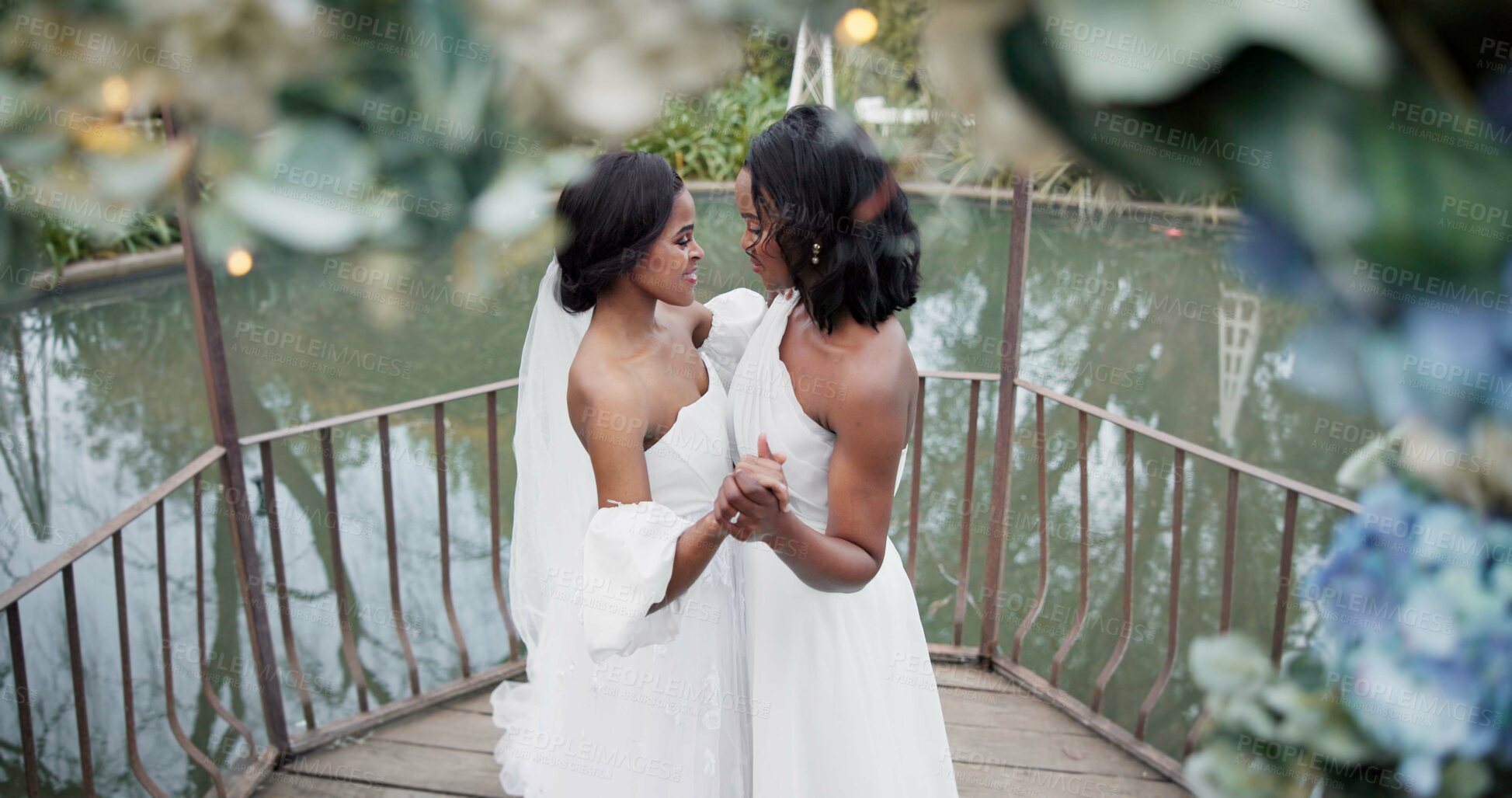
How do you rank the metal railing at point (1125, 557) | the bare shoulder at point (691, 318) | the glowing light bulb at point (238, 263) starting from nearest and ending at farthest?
1. the glowing light bulb at point (238, 263)
2. the bare shoulder at point (691, 318)
3. the metal railing at point (1125, 557)

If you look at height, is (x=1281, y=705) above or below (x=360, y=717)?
above

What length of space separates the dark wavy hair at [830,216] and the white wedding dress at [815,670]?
0.17 metres

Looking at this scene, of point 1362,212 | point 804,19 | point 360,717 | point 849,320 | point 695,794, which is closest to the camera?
point 1362,212

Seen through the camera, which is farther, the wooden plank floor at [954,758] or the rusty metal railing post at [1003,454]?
the rusty metal railing post at [1003,454]

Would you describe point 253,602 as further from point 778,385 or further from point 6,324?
point 6,324

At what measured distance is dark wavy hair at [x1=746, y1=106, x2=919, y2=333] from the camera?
1270mm

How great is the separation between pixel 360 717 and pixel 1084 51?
104 inches

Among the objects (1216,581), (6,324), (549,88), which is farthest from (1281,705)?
(1216,581)

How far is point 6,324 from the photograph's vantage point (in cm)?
47

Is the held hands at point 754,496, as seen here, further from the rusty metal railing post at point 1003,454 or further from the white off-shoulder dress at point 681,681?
the rusty metal railing post at point 1003,454

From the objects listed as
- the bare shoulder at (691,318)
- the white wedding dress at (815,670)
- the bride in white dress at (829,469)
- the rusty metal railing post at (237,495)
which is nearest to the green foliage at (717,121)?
the bride in white dress at (829,469)

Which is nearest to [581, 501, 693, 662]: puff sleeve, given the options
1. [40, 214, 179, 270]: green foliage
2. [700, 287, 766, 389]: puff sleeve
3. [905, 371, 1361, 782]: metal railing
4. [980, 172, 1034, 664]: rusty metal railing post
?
[700, 287, 766, 389]: puff sleeve

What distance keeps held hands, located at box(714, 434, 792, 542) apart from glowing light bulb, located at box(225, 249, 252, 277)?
909 mm

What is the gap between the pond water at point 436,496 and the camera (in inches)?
158
